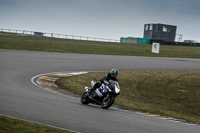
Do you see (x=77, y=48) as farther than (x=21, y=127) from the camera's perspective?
Yes

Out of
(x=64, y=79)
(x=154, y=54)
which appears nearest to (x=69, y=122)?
(x=64, y=79)

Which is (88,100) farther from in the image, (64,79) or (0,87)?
(64,79)

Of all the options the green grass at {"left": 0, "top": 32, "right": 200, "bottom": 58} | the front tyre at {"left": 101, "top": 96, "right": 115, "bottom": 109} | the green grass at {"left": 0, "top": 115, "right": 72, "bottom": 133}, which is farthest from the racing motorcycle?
the green grass at {"left": 0, "top": 32, "right": 200, "bottom": 58}

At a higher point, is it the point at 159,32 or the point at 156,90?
the point at 159,32

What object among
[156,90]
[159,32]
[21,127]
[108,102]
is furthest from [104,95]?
[159,32]

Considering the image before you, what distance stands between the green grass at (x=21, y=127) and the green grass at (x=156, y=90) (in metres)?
5.82

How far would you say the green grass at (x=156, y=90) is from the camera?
14.7 meters

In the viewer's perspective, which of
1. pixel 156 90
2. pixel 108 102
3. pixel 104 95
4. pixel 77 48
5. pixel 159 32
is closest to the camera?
pixel 108 102

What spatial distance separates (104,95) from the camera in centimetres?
1109

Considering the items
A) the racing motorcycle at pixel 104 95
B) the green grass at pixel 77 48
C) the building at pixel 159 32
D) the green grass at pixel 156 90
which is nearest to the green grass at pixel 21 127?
the racing motorcycle at pixel 104 95

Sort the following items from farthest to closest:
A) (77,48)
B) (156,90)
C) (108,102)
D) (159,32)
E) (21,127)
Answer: (159,32) < (77,48) < (156,90) < (108,102) < (21,127)

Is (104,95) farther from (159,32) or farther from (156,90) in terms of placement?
(159,32)

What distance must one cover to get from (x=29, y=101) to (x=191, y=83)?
13.0 metres

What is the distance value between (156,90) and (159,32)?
64.4m
